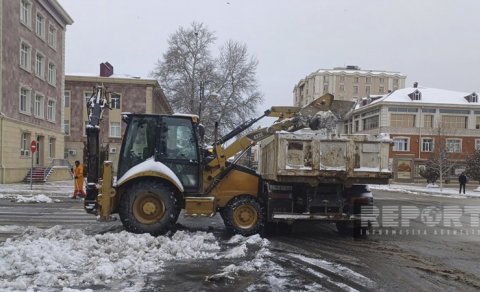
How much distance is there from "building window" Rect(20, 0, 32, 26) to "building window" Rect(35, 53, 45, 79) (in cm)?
325

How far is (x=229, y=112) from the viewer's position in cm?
5319

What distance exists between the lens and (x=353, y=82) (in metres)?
134

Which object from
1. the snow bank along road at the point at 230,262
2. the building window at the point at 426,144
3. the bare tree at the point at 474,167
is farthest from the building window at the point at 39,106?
the building window at the point at 426,144

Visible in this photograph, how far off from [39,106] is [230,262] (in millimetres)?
34970

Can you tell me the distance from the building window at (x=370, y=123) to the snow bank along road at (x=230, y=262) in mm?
65897

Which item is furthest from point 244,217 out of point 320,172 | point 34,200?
point 34,200

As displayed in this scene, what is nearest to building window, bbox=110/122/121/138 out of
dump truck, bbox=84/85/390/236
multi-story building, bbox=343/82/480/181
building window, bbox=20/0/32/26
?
building window, bbox=20/0/32/26

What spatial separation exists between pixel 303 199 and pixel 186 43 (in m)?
46.0

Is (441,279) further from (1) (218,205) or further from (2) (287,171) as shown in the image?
(1) (218,205)

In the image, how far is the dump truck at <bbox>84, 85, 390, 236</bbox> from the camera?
408 inches

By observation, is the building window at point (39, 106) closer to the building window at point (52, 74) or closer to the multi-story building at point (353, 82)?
the building window at point (52, 74)

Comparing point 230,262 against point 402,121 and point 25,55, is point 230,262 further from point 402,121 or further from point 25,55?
point 402,121

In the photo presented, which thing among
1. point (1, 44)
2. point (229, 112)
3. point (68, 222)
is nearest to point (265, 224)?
point (68, 222)

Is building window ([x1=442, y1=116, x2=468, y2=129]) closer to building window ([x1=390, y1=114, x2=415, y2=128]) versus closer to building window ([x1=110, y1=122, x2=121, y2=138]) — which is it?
building window ([x1=390, y1=114, x2=415, y2=128])
